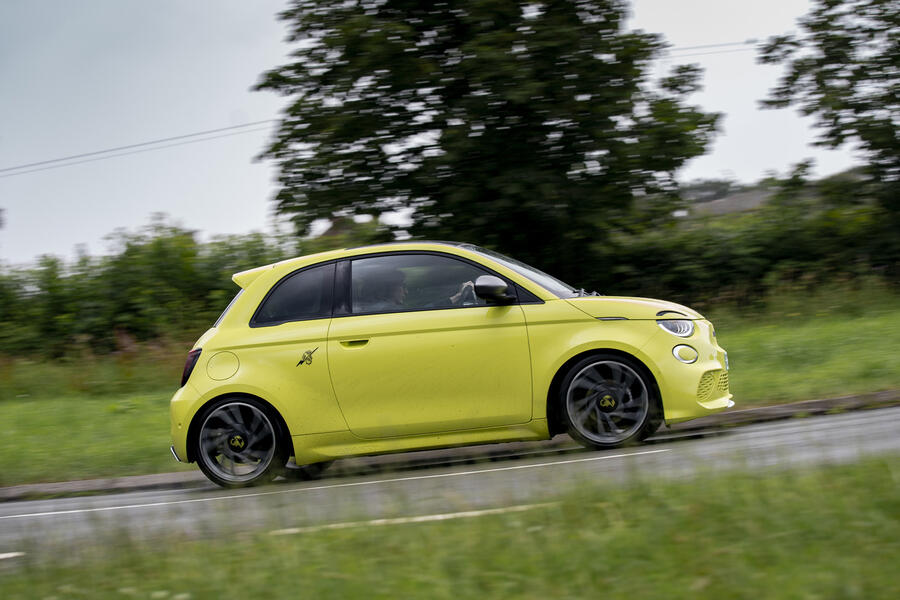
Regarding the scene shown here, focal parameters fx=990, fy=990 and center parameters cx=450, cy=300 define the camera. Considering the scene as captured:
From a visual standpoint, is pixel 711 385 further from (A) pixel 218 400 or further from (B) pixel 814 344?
(B) pixel 814 344

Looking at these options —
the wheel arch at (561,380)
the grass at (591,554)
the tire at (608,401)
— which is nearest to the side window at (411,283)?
the wheel arch at (561,380)

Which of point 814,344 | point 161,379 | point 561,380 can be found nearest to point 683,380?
point 561,380

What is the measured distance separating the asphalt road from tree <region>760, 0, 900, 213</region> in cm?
970

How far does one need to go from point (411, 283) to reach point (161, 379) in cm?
806

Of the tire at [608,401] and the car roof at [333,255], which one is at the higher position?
the car roof at [333,255]

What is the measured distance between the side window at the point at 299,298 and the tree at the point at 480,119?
6.49 meters

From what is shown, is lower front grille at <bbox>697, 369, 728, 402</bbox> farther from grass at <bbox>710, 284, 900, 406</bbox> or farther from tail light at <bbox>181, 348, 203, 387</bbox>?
tail light at <bbox>181, 348, 203, 387</bbox>

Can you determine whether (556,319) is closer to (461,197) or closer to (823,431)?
(823,431)

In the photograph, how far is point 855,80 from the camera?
16453 mm

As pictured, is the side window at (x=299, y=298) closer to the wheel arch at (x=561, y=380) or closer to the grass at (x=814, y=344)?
the wheel arch at (x=561, y=380)

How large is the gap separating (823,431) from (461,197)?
316 inches

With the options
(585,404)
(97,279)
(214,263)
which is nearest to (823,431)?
(585,404)

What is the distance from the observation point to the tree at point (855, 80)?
Result: 53.7ft

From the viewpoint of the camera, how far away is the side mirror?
7234mm
